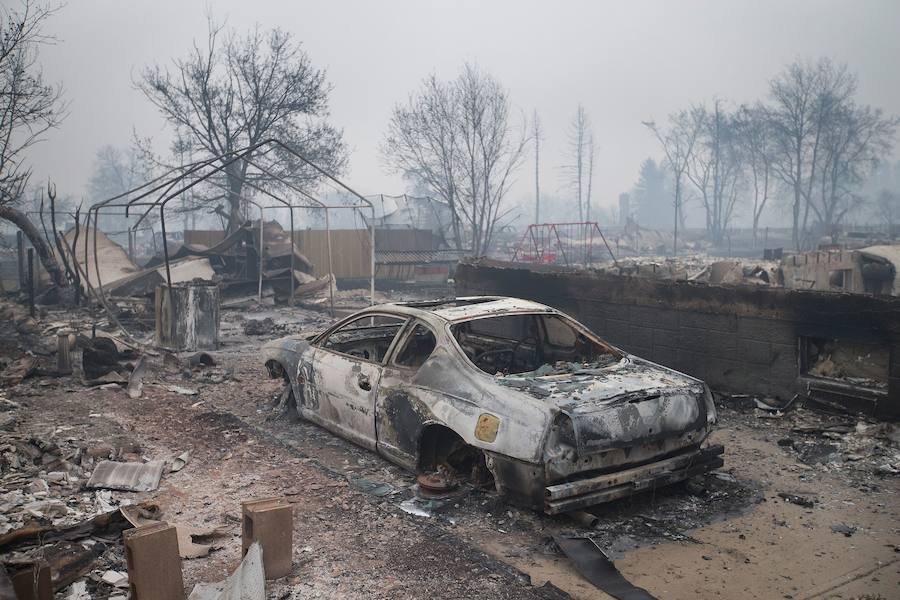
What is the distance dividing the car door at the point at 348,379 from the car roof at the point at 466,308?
16 centimetres

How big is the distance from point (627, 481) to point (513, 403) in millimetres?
922

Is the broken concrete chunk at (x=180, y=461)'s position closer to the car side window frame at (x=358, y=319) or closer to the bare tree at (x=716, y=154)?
the car side window frame at (x=358, y=319)

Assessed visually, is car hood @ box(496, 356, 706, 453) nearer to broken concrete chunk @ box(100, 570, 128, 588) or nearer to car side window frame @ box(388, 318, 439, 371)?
car side window frame @ box(388, 318, 439, 371)

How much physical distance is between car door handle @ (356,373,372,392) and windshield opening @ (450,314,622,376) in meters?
0.86

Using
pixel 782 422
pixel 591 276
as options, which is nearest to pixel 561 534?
pixel 782 422

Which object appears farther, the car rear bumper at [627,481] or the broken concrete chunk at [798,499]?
the broken concrete chunk at [798,499]

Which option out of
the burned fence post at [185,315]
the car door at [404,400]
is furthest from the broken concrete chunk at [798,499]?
the burned fence post at [185,315]

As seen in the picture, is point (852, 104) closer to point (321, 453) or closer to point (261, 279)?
point (261, 279)

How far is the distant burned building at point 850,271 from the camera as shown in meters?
14.1

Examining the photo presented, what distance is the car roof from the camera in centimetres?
573

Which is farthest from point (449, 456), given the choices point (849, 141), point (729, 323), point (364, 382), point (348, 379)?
point (849, 141)

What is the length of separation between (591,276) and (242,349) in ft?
20.7

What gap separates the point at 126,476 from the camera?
5.43 meters

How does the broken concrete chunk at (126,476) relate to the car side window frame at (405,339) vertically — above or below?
below
